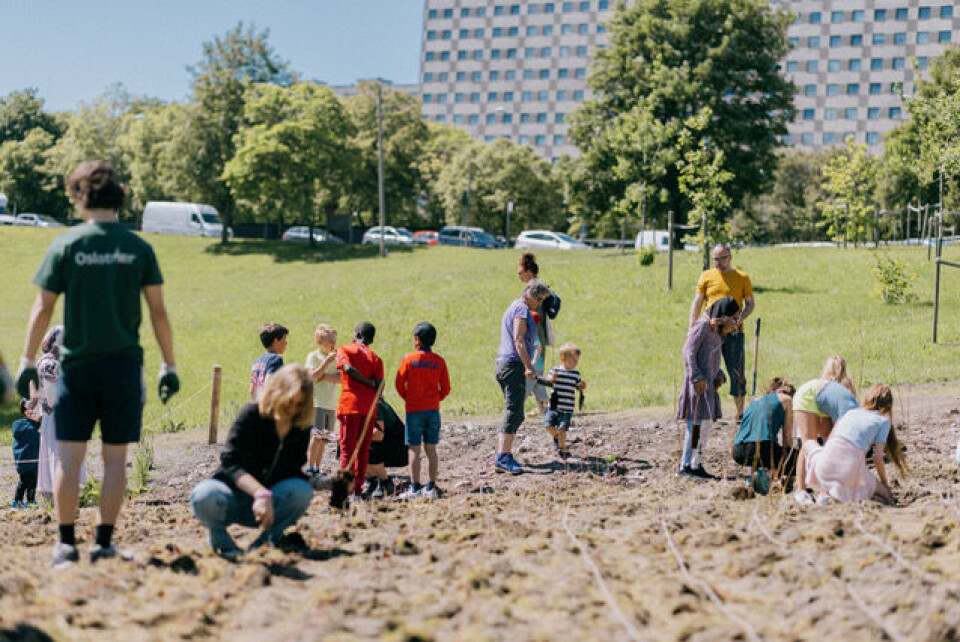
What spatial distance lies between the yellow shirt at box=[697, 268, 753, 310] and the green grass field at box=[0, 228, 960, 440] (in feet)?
4.58

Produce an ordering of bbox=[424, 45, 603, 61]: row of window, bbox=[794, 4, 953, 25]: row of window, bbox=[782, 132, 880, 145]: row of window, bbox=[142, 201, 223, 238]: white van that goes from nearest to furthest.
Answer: bbox=[142, 201, 223, 238]: white van
bbox=[794, 4, 953, 25]: row of window
bbox=[782, 132, 880, 145]: row of window
bbox=[424, 45, 603, 61]: row of window

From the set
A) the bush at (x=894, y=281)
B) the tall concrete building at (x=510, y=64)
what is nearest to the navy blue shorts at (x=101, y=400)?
the bush at (x=894, y=281)

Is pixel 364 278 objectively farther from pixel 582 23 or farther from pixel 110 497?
pixel 582 23

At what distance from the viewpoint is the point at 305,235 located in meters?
59.9

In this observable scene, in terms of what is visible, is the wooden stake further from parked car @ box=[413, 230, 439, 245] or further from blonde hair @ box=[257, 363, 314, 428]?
parked car @ box=[413, 230, 439, 245]

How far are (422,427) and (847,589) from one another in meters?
4.32

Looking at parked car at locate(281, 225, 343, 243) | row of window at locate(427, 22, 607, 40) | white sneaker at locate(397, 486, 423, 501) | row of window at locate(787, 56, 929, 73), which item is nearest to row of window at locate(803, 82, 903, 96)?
row of window at locate(787, 56, 929, 73)

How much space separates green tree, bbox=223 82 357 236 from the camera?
48.4 meters

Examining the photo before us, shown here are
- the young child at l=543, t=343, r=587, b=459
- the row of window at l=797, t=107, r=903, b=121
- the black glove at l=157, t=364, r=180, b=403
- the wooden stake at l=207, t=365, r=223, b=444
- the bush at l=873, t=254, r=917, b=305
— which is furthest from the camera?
the row of window at l=797, t=107, r=903, b=121

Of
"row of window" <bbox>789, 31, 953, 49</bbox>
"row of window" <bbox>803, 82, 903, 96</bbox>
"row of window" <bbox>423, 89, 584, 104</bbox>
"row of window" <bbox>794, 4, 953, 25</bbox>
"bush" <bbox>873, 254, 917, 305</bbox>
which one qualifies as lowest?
"bush" <bbox>873, 254, 917, 305</bbox>

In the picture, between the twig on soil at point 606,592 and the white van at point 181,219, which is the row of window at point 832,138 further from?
the twig on soil at point 606,592

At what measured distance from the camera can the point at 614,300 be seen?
83.6 feet

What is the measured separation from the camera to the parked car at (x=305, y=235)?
57322 millimetres

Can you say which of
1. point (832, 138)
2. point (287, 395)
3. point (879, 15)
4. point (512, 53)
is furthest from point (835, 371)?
point (512, 53)
